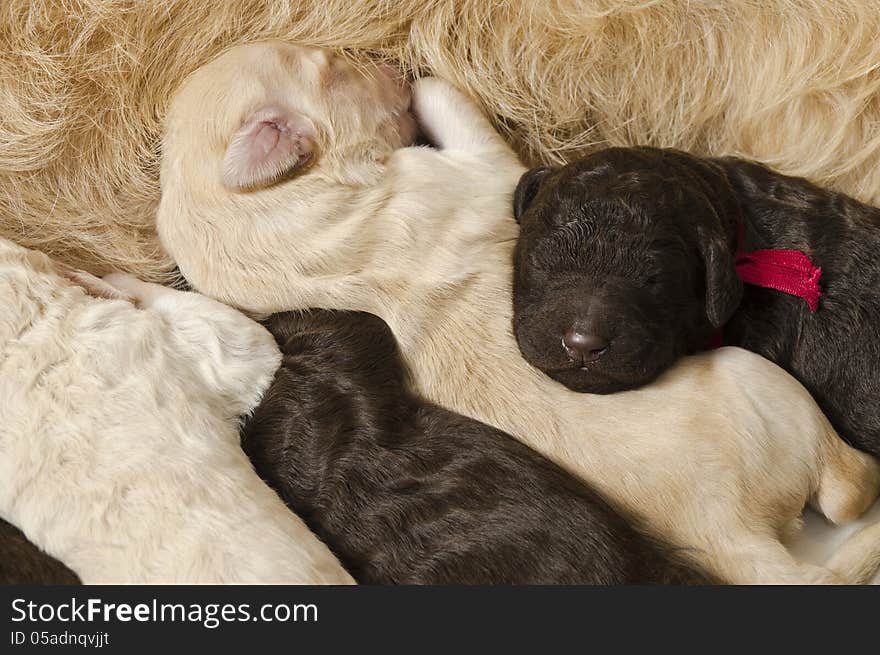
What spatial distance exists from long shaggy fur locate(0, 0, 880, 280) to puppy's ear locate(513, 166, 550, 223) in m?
0.18

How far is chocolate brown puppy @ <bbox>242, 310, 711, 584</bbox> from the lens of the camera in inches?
51.9

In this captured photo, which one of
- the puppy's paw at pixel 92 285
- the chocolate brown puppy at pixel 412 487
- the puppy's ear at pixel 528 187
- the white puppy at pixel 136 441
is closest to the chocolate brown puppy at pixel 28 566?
the white puppy at pixel 136 441

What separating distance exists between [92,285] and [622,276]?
2.87 ft

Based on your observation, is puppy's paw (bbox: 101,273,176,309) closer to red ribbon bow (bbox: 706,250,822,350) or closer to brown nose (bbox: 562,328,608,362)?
brown nose (bbox: 562,328,608,362)

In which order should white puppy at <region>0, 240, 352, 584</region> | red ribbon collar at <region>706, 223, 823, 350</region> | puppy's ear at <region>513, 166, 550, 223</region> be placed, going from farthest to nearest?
puppy's ear at <region>513, 166, 550, 223</region> < red ribbon collar at <region>706, 223, 823, 350</region> < white puppy at <region>0, 240, 352, 584</region>

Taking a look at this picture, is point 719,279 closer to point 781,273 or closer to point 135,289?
point 781,273

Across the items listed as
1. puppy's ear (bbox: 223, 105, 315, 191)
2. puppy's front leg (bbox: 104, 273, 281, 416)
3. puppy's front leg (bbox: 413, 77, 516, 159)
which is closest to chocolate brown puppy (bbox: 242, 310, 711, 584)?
puppy's front leg (bbox: 104, 273, 281, 416)

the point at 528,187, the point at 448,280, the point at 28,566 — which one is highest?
the point at 528,187

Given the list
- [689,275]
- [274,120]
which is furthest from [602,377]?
[274,120]

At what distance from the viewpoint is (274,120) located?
1602mm

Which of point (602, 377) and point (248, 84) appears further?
point (248, 84)

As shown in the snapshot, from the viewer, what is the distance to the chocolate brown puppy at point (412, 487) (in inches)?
51.9

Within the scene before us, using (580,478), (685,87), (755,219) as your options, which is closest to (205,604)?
(580,478)

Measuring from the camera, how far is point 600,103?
1.75 m
